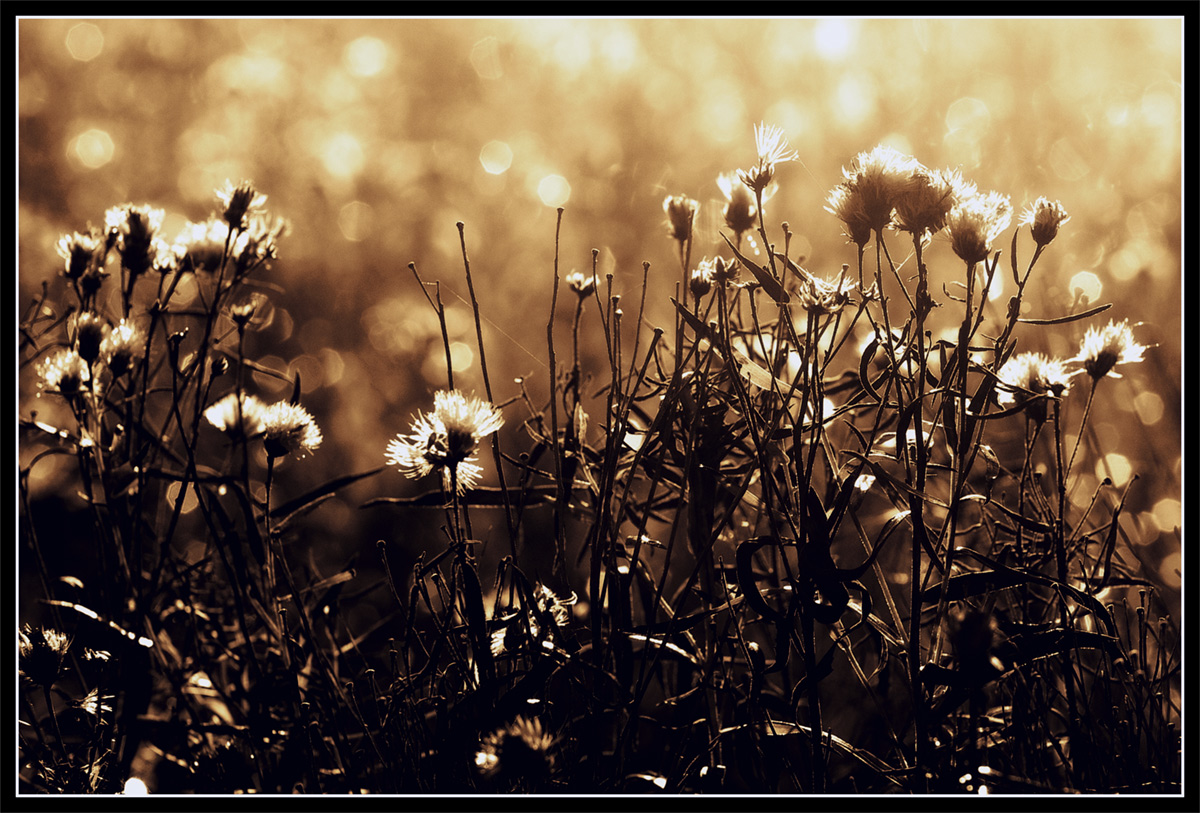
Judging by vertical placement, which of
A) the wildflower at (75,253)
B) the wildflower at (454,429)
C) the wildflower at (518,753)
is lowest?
the wildflower at (518,753)

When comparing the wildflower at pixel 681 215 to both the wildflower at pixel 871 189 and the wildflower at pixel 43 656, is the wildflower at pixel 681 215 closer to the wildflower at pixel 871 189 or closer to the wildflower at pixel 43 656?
the wildflower at pixel 871 189

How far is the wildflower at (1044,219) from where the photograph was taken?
475 millimetres

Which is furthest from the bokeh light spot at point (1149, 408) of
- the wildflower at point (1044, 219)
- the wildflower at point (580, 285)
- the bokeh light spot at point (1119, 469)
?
the wildflower at point (580, 285)

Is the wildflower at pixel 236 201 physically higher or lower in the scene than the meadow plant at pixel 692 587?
higher

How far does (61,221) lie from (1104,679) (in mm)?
1116

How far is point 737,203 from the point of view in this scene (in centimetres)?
55

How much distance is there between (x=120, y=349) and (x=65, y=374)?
35mm

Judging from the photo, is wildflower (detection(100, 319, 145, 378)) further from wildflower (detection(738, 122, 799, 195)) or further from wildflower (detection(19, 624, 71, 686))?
wildflower (detection(738, 122, 799, 195))

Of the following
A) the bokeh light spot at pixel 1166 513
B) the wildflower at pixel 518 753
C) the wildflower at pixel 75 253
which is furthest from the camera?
the bokeh light spot at pixel 1166 513

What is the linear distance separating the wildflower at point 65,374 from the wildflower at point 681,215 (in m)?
0.37

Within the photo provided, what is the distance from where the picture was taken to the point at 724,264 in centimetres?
→ 50

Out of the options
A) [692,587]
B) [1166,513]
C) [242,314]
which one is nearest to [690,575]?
[692,587]

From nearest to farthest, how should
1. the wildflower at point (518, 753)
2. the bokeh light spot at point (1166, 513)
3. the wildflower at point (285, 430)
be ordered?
the wildflower at point (518, 753), the wildflower at point (285, 430), the bokeh light spot at point (1166, 513)

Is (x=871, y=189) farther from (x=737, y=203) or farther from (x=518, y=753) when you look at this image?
(x=518, y=753)
